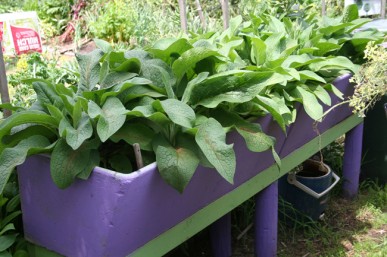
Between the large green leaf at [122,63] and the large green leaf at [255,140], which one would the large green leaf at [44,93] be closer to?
the large green leaf at [122,63]

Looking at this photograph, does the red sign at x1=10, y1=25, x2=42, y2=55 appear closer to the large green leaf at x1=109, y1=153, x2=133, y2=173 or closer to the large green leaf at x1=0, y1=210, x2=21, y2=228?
the large green leaf at x1=0, y1=210, x2=21, y2=228

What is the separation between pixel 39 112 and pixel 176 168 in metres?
0.50

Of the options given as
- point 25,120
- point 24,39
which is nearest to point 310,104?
point 25,120

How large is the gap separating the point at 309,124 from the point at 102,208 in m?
1.45

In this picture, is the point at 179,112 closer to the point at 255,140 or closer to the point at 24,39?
the point at 255,140

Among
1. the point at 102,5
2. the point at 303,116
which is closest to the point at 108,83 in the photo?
the point at 303,116

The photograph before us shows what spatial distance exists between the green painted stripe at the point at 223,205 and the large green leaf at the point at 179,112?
429 mm

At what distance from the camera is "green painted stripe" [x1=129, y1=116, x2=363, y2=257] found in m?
1.84

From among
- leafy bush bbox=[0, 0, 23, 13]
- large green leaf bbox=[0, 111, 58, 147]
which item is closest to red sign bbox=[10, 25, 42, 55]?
large green leaf bbox=[0, 111, 58, 147]

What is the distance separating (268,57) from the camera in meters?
2.52

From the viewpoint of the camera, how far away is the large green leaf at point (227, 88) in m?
1.91

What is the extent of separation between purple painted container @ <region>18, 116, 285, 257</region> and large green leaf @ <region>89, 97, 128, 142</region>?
0.12 metres

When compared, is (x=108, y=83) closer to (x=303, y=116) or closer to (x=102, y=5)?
(x=303, y=116)

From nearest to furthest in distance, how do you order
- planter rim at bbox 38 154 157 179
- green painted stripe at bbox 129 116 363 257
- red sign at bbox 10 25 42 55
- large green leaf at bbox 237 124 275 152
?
1. planter rim at bbox 38 154 157 179
2. green painted stripe at bbox 129 116 363 257
3. large green leaf at bbox 237 124 275 152
4. red sign at bbox 10 25 42 55
